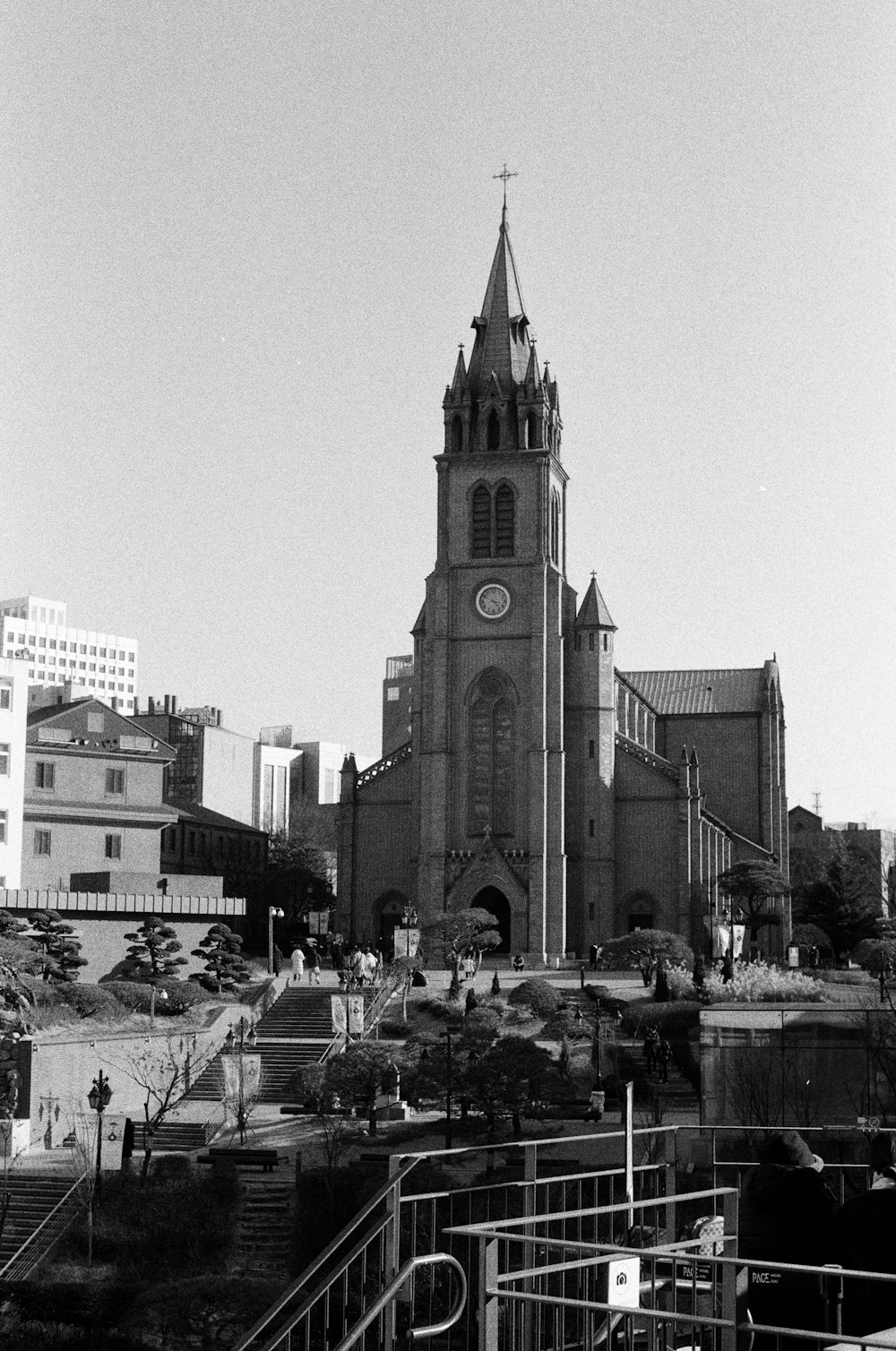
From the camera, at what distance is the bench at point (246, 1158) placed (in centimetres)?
3991

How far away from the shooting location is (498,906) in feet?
257

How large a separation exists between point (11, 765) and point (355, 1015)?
66.0ft

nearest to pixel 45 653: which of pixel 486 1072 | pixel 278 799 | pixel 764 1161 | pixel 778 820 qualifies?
pixel 278 799

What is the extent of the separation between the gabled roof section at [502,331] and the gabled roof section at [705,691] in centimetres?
2561

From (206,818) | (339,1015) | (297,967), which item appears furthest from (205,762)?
(339,1015)

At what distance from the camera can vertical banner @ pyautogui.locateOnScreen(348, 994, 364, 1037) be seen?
52.8 meters

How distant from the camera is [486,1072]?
4219cm

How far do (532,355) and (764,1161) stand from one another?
76.4 m

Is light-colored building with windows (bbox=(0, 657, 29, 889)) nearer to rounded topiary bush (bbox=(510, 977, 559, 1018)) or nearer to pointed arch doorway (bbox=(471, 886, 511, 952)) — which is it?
rounded topiary bush (bbox=(510, 977, 559, 1018))

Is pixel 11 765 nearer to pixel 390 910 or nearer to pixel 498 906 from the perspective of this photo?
pixel 390 910

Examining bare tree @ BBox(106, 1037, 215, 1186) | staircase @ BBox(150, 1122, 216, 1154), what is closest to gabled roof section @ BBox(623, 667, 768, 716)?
bare tree @ BBox(106, 1037, 215, 1186)

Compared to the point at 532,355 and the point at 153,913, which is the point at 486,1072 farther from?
the point at 532,355

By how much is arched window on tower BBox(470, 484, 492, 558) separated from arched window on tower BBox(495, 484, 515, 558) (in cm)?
34

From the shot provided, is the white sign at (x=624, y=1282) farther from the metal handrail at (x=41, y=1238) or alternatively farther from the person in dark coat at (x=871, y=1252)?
the metal handrail at (x=41, y=1238)
